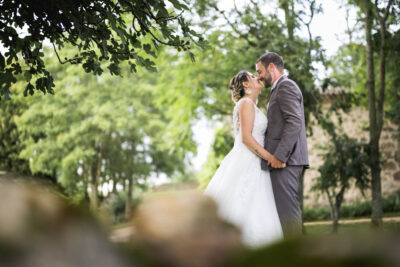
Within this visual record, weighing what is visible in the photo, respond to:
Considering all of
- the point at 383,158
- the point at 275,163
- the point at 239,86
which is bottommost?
the point at 383,158

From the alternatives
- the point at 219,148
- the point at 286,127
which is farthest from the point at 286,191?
the point at 219,148

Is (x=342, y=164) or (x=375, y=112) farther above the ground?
(x=375, y=112)

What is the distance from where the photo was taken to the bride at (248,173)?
4.62 m

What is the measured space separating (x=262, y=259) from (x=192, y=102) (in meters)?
13.0

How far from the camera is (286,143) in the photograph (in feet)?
14.7

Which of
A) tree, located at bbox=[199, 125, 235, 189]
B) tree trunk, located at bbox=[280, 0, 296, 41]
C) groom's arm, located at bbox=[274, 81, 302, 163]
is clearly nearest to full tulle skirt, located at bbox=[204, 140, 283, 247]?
groom's arm, located at bbox=[274, 81, 302, 163]

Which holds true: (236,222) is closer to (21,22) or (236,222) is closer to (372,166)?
(21,22)

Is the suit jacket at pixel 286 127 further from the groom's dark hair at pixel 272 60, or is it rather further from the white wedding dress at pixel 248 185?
the groom's dark hair at pixel 272 60

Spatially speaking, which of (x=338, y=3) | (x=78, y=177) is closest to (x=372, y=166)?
(x=338, y=3)

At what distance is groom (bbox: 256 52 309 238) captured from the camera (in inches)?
178

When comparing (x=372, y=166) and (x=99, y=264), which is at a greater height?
(x=99, y=264)

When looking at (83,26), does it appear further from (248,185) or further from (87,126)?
(87,126)

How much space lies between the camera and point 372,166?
10945 millimetres

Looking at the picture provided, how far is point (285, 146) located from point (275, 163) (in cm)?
22
